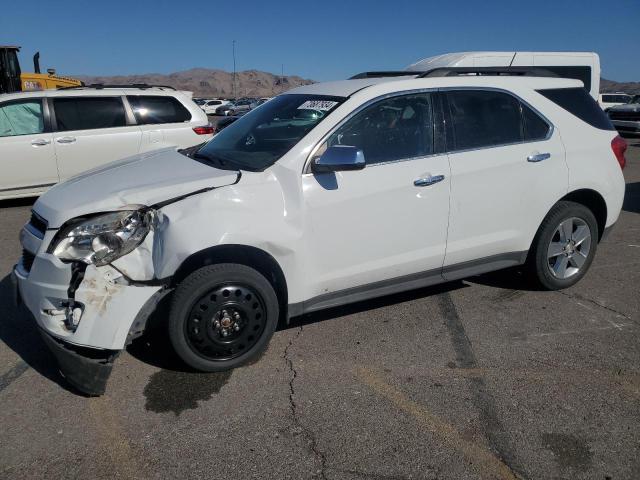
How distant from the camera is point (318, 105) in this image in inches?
148

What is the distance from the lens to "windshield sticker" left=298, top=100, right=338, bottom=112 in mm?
3627

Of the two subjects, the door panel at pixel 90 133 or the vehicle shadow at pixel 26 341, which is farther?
the door panel at pixel 90 133

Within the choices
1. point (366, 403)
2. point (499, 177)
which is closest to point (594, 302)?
point (499, 177)

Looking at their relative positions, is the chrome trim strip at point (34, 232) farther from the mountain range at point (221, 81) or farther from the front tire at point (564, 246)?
the mountain range at point (221, 81)

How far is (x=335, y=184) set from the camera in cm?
338

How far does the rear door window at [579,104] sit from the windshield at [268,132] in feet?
6.29

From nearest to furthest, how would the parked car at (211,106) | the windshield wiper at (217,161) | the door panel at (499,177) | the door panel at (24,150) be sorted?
the windshield wiper at (217,161) < the door panel at (499,177) < the door panel at (24,150) < the parked car at (211,106)

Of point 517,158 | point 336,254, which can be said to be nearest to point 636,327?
point 517,158

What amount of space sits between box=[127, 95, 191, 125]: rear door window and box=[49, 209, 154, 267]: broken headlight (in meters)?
5.57

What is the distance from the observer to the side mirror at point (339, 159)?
324 centimetres

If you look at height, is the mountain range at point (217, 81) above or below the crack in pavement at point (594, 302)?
above

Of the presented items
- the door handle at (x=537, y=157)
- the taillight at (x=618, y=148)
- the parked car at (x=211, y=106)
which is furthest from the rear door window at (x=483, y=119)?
the parked car at (x=211, y=106)

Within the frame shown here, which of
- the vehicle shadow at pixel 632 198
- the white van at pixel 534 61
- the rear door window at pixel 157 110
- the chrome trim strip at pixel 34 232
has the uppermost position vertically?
the white van at pixel 534 61

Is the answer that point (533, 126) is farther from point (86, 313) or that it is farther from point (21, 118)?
point (21, 118)
